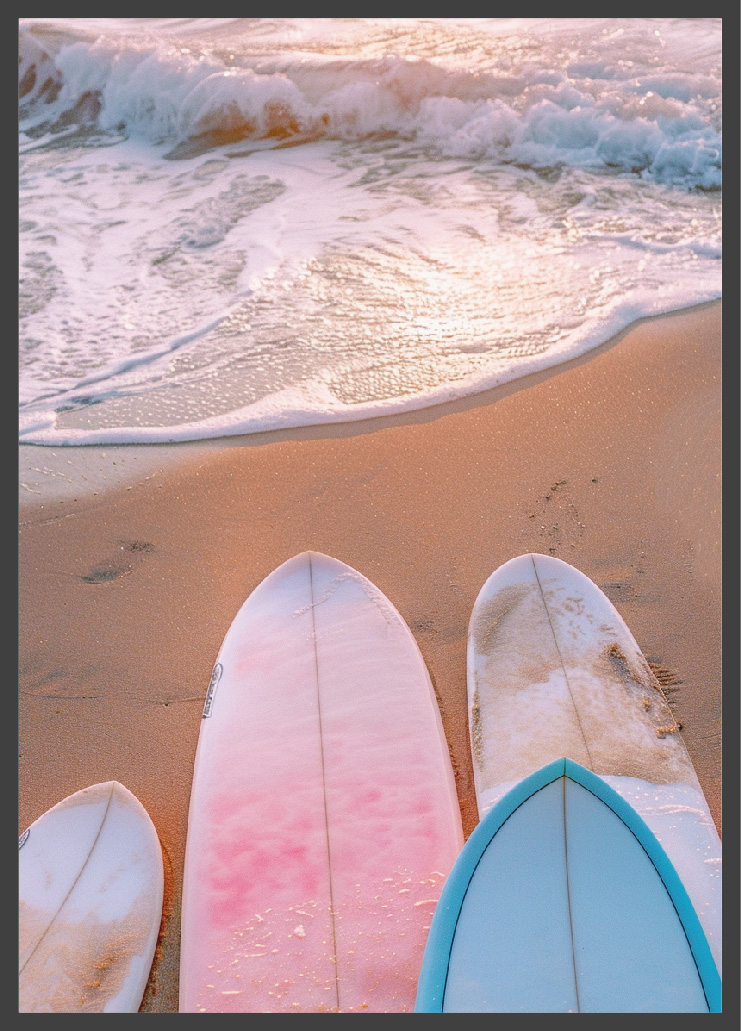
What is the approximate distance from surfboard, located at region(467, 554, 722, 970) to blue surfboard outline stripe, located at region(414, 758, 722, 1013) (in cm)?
20

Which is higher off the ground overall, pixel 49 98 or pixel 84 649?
pixel 49 98

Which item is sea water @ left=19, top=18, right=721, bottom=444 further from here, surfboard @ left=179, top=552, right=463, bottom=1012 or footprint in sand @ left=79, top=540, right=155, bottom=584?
surfboard @ left=179, top=552, right=463, bottom=1012

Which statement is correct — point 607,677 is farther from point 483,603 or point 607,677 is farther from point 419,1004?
point 419,1004

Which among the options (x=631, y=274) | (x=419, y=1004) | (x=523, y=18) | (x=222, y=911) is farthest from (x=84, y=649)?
(x=523, y=18)

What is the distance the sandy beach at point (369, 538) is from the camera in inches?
113

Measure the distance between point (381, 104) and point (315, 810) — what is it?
7816 millimetres

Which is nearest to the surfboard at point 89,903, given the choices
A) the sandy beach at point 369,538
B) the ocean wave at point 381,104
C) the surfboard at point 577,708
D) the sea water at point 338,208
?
the sandy beach at point 369,538

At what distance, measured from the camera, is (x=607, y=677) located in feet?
9.53

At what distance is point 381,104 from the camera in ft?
27.4

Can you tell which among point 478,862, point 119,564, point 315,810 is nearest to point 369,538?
point 119,564

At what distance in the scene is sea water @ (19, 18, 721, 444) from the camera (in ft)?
15.1

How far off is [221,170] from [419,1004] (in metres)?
7.28

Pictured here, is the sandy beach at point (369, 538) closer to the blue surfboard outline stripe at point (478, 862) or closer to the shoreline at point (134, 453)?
the shoreline at point (134, 453)

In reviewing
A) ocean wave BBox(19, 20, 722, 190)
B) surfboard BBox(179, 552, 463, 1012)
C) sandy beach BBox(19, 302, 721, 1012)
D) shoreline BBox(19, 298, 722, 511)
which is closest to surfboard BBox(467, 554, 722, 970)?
sandy beach BBox(19, 302, 721, 1012)
